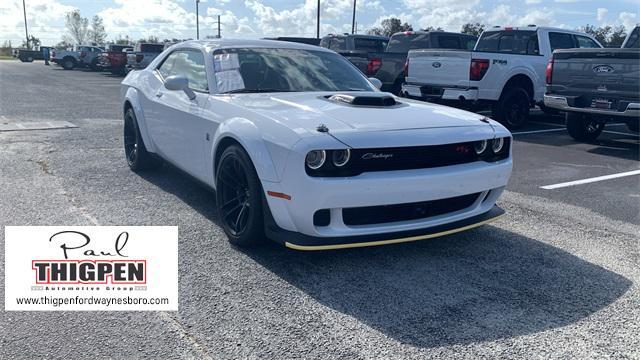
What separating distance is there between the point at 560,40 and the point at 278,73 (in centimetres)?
884

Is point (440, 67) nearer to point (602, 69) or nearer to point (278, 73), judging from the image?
Answer: point (602, 69)

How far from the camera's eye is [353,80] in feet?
17.0

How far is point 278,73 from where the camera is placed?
15.8 feet

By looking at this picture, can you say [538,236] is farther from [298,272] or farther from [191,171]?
[191,171]

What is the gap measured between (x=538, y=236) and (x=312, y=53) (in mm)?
2551

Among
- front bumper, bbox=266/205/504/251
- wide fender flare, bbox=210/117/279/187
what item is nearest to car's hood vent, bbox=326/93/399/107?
wide fender flare, bbox=210/117/279/187

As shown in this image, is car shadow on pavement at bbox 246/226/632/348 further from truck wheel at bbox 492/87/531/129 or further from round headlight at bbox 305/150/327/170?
truck wheel at bbox 492/87/531/129

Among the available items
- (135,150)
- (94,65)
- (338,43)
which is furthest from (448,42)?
(94,65)

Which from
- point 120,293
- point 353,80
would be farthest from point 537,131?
point 120,293

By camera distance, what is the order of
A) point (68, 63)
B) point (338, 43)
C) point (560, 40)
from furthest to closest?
point (68, 63)
point (338, 43)
point (560, 40)

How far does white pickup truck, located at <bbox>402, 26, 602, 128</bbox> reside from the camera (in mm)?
10078

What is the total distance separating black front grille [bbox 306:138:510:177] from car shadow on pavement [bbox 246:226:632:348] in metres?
0.67

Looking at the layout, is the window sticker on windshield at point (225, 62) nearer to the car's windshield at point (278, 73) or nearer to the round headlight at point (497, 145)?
the car's windshield at point (278, 73)

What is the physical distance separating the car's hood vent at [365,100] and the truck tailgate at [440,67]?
6122 mm
